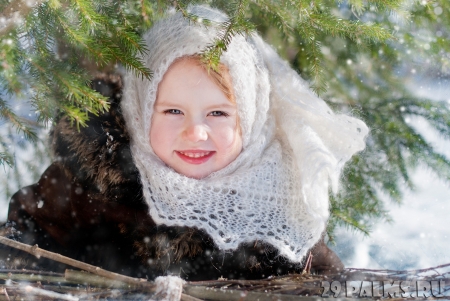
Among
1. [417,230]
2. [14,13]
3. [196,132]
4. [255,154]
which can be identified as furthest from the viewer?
[417,230]

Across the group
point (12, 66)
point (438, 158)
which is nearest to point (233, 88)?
point (12, 66)

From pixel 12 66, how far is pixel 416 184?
1.72 metres

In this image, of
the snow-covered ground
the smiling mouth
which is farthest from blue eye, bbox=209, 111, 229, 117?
the snow-covered ground

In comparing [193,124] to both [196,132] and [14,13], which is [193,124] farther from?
[14,13]

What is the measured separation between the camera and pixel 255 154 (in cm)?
163

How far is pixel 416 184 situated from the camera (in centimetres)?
206

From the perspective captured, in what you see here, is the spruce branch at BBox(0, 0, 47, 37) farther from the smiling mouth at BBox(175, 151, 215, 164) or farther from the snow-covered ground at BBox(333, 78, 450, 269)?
the snow-covered ground at BBox(333, 78, 450, 269)

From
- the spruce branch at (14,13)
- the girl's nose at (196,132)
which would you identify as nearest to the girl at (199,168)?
the girl's nose at (196,132)

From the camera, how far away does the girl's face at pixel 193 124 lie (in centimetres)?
150

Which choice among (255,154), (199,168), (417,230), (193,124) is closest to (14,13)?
(193,124)

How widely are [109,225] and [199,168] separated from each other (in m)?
0.41

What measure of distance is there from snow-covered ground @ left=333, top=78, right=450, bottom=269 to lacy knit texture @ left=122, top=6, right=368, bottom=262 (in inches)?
22.8

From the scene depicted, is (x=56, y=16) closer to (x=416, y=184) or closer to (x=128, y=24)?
(x=128, y=24)

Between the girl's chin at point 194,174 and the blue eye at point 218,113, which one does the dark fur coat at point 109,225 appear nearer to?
the girl's chin at point 194,174
